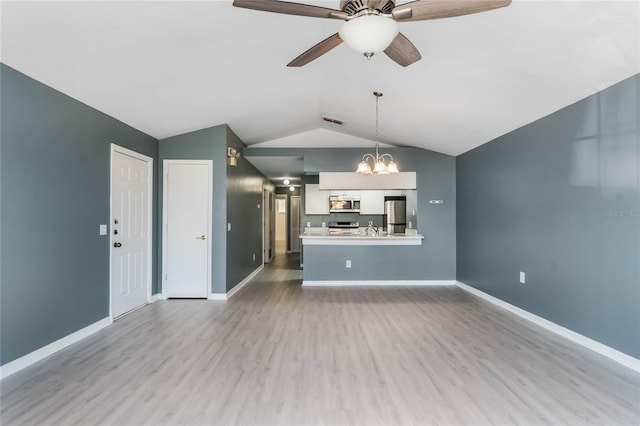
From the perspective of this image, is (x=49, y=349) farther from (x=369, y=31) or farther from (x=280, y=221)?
(x=280, y=221)

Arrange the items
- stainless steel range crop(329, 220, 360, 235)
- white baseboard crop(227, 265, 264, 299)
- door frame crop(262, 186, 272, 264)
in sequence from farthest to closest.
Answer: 1. door frame crop(262, 186, 272, 264)
2. stainless steel range crop(329, 220, 360, 235)
3. white baseboard crop(227, 265, 264, 299)

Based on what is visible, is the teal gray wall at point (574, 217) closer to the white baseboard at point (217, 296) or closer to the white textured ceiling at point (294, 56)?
the white textured ceiling at point (294, 56)

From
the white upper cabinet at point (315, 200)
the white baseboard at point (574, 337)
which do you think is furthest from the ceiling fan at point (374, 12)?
the white upper cabinet at point (315, 200)

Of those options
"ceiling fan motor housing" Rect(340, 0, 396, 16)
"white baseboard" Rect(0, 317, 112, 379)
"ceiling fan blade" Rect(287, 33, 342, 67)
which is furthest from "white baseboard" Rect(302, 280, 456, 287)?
"ceiling fan motor housing" Rect(340, 0, 396, 16)

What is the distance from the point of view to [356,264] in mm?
5816

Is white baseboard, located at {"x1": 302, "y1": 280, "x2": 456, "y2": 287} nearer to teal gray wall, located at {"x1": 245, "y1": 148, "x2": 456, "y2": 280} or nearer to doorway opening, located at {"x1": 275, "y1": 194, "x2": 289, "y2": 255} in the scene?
teal gray wall, located at {"x1": 245, "y1": 148, "x2": 456, "y2": 280}

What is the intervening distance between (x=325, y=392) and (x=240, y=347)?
1.10 metres

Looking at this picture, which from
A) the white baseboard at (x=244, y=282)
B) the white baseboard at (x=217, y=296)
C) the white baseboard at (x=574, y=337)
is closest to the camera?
the white baseboard at (x=574, y=337)

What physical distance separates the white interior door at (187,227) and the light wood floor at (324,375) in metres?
0.86

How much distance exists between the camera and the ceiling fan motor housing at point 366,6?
5.39ft

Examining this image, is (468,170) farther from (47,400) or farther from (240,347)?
(47,400)

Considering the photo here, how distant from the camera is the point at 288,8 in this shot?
1689mm

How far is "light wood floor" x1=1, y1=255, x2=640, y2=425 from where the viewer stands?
1.99 meters

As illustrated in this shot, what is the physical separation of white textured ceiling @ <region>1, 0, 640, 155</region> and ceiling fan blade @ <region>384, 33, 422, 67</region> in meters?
0.44
